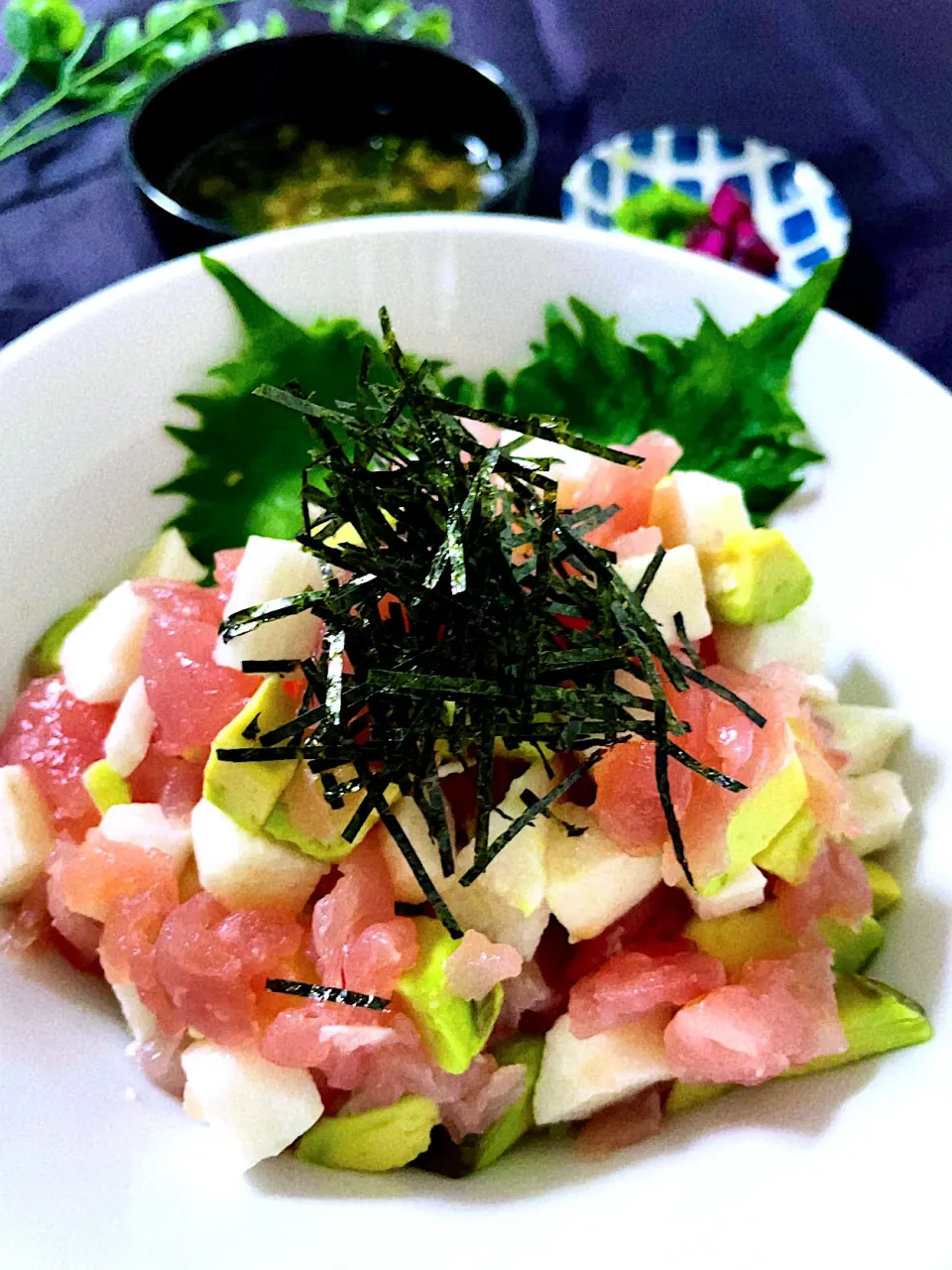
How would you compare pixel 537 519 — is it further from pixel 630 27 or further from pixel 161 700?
pixel 630 27

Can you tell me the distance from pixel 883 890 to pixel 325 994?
73 centimetres

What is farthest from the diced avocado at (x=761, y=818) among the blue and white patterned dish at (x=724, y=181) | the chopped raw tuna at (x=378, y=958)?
the blue and white patterned dish at (x=724, y=181)

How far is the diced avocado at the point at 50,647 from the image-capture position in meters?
1.71

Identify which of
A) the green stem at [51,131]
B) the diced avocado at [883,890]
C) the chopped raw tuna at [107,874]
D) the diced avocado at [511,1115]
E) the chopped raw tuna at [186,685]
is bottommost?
the diced avocado at [883,890]

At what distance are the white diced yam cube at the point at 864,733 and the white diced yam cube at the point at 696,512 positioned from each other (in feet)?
0.94

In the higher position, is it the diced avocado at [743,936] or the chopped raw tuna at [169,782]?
the chopped raw tuna at [169,782]

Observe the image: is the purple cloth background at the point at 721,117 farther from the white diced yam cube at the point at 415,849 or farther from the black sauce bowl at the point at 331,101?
the white diced yam cube at the point at 415,849

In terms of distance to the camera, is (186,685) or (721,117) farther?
(721,117)

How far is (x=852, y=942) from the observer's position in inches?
57.3

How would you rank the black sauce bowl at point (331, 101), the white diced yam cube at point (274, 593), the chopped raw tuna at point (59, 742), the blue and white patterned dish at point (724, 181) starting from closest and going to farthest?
the white diced yam cube at point (274, 593) < the chopped raw tuna at point (59, 742) < the black sauce bowl at point (331, 101) < the blue and white patterned dish at point (724, 181)

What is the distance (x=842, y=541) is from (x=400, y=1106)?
1.06 m

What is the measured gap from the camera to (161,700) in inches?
57.9

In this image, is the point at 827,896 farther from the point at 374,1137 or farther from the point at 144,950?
the point at 144,950

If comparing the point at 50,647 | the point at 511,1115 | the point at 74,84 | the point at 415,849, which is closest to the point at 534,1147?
the point at 511,1115
